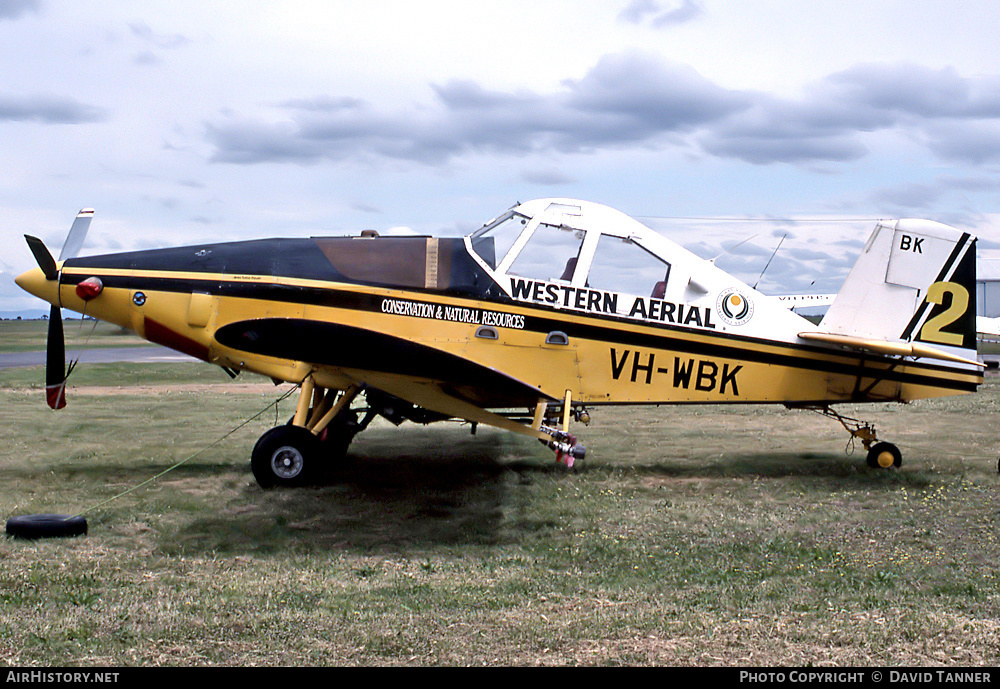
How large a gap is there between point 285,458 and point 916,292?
7.23 meters

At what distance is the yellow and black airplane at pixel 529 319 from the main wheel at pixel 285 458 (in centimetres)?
1

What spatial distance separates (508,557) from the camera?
6.28 m

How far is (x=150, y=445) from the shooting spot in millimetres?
11320

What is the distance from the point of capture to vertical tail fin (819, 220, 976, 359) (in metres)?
9.58

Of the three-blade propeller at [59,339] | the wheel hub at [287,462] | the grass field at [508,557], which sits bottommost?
the grass field at [508,557]

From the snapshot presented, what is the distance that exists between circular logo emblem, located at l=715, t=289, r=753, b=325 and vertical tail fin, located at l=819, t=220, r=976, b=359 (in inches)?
44.2

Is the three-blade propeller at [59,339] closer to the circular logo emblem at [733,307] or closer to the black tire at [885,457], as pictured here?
the circular logo emblem at [733,307]

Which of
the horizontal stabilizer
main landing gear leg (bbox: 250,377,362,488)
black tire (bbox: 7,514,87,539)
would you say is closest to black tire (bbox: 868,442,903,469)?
the horizontal stabilizer

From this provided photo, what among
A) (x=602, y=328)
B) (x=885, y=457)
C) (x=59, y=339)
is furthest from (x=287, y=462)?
(x=885, y=457)

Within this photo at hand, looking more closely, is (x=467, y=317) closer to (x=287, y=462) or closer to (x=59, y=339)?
(x=287, y=462)

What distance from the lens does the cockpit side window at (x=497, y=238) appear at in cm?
854

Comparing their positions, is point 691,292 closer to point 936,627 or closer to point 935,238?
point 935,238

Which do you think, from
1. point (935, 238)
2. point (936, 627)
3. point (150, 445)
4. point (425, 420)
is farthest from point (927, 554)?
point (150, 445)

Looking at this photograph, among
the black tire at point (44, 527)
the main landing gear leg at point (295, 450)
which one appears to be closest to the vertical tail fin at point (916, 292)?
the main landing gear leg at point (295, 450)
